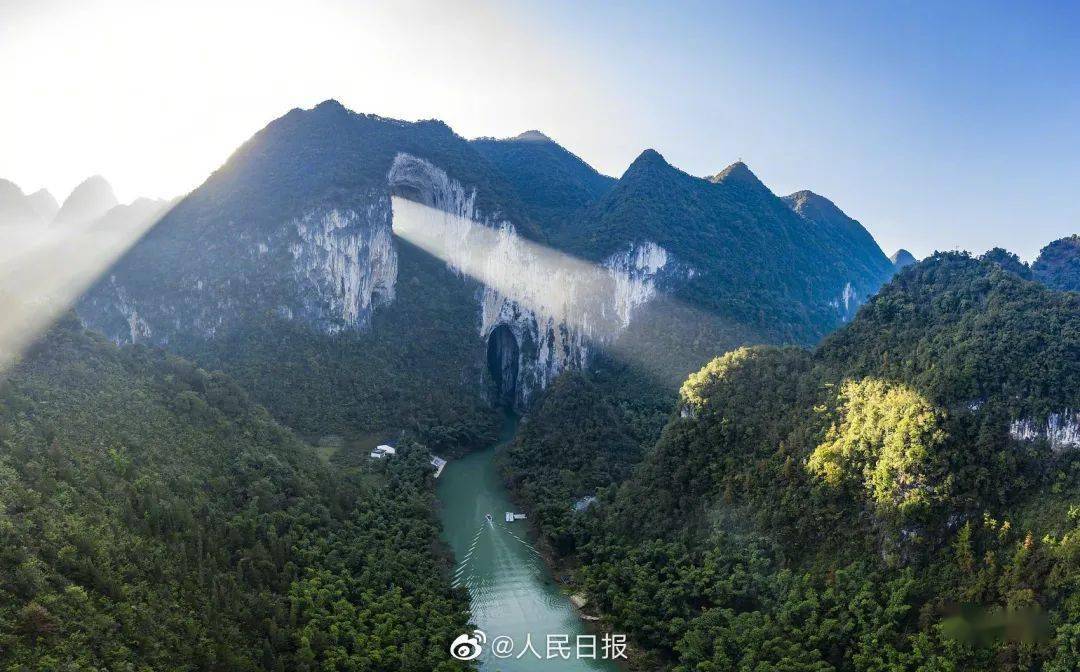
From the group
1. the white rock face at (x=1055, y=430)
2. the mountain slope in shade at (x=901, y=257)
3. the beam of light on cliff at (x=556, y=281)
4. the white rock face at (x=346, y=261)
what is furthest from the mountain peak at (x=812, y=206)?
the white rock face at (x=1055, y=430)

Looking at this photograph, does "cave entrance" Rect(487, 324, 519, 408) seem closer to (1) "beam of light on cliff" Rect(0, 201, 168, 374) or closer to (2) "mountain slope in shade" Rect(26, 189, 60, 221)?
(1) "beam of light on cliff" Rect(0, 201, 168, 374)

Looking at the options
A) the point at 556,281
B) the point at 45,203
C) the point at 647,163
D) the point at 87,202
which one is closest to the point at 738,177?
the point at 647,163

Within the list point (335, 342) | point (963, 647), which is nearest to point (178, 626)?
point (963, 647)

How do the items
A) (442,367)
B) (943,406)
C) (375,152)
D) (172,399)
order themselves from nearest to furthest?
(943,406)
(172,399)
(442,367)
(375,152)

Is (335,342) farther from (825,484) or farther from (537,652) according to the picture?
(825,484)

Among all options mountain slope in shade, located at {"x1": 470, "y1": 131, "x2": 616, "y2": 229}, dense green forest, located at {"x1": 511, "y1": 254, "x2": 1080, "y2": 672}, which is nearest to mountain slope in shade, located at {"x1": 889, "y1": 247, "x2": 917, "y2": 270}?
mountain slope in shade, located at {"x1": 470, "y1": 131, "x2": 616, "y2": 229}
